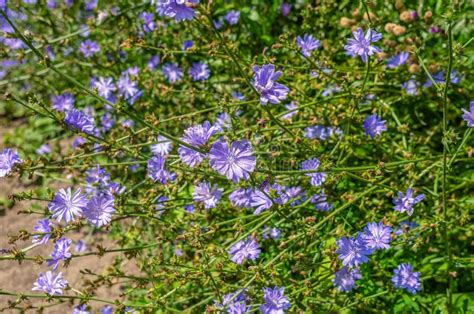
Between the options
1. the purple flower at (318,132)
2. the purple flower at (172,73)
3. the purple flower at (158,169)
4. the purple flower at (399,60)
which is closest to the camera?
the purple flower at (158,169)

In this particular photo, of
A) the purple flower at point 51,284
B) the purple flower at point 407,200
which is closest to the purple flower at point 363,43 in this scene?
the purple flower at point 407,200

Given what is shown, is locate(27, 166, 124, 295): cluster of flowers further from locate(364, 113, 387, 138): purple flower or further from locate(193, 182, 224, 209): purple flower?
locate(364, 113, 387, 138): purple flower

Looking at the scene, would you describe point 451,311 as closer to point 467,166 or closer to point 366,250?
point 366,250

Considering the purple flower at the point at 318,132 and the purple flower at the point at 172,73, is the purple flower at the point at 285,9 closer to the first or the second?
the purple flower at the point at 172,73

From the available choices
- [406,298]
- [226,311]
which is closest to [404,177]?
[406,298]

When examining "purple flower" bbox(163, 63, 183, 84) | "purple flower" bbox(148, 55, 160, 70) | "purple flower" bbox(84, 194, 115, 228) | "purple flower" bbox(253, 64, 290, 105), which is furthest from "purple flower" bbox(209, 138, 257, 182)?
"purple flower" bbox(148, 55, 160, 70)
